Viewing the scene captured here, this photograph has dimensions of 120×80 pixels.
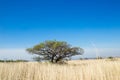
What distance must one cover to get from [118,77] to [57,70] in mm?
1659

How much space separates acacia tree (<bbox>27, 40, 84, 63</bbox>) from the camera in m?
24.1

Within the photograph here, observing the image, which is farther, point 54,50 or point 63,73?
point 54,50

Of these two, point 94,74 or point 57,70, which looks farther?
point 57,70

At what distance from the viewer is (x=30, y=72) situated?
17.6 ft

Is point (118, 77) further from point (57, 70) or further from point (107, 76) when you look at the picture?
point (57, 70)

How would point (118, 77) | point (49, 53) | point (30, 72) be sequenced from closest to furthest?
point (118, 77) → point (30, 72) → point (49, 53)

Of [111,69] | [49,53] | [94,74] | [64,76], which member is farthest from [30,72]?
[49,53]

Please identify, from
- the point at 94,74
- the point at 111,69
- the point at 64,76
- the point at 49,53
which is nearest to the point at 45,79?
the point at 64,76

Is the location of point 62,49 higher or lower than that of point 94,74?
higher

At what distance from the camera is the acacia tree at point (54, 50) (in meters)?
24.1

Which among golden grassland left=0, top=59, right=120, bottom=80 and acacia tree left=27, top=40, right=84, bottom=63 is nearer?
golden grassland left=0, top=59, right=120, bottom=80

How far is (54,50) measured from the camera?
24.0 meters

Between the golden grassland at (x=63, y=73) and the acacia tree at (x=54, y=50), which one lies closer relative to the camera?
the golden grassland at (x=63, y=73)

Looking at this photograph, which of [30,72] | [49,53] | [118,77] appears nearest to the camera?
[118,77]
